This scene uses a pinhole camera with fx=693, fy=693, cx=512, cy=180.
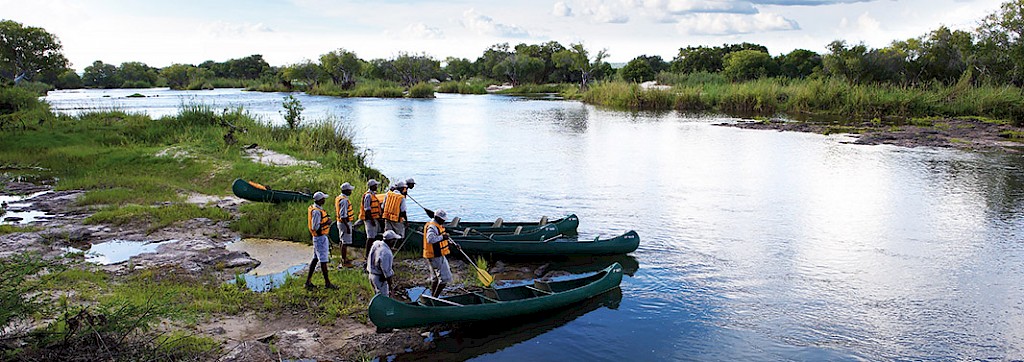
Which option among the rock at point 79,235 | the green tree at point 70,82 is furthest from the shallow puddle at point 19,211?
the green tree at point 70,82

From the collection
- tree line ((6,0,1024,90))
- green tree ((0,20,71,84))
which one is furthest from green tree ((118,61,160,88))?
green tree ((0,20,71,84))

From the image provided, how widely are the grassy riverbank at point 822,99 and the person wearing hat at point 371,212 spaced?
38.1m

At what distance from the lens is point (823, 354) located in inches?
383

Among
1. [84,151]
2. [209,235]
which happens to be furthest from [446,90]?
[209,235]

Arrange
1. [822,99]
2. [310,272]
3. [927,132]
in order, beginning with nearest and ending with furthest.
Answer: [310,272] → [927,132] → [822,99]

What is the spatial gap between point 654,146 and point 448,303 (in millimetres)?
23016

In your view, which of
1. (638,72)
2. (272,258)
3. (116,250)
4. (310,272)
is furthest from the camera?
(638,72)

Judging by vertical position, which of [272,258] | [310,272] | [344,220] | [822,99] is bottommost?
[272,258]

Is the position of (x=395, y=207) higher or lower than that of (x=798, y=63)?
lower

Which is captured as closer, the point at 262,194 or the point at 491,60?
the point at 262,194

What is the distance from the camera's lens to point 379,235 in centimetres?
1220

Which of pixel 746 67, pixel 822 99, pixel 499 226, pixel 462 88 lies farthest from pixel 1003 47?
pixel 462 88

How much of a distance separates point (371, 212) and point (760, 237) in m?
9.00

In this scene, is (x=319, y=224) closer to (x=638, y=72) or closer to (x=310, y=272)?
(x=310, y=272)
